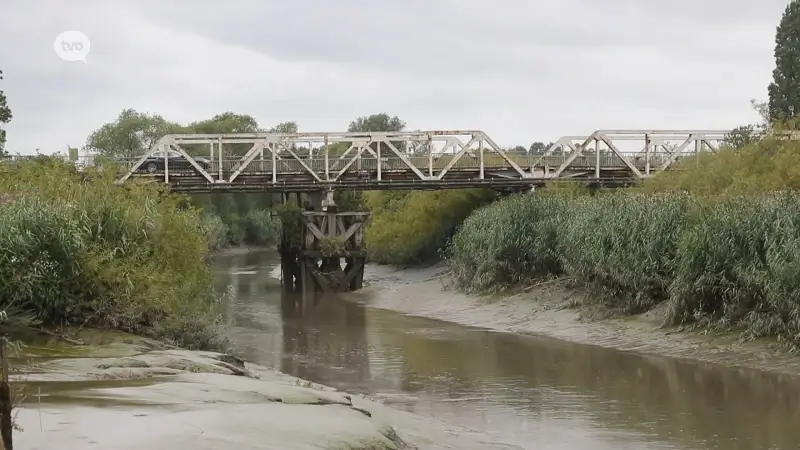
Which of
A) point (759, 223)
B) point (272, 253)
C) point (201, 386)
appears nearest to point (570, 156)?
point (759, 223)

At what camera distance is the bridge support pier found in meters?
37.1

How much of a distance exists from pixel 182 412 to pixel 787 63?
183ft

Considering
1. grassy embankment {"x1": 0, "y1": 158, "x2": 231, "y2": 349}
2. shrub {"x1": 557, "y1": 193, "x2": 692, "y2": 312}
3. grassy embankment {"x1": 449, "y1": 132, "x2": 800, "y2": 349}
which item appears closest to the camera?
grassy embankment {"x1": 0, "y1": 158, "x2": 231, "y2": 349}

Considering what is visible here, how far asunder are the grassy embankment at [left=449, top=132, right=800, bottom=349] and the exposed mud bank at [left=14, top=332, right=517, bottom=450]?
28.5 ft

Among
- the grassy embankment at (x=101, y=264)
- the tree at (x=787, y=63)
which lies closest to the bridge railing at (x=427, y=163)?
the tree at (x=787, y=63)

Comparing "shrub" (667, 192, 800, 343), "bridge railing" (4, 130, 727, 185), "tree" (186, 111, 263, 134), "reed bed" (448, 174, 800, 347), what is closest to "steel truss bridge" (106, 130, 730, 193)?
"bridge railing" (4, 130, 727, 185)

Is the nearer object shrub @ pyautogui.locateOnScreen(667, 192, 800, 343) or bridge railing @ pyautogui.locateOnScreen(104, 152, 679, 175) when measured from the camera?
shrub @ pyautogui.locateOnScreen(667, 192, 800, 343)

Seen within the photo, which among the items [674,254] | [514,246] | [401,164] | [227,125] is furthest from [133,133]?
[674,254]

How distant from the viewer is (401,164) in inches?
1650

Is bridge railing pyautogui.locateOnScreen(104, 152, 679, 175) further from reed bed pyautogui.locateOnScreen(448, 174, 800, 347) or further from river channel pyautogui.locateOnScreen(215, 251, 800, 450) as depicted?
river channel pyautogui.locateOnScreen(215, 251, 800, 450)

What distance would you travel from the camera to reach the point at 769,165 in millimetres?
26297

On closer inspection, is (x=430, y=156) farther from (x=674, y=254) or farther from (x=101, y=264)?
(x=101, y=264)

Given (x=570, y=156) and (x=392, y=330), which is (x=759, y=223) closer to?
(x=392, y=330)

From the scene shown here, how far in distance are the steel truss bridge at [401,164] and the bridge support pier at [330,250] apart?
A: 1314 millimetres
